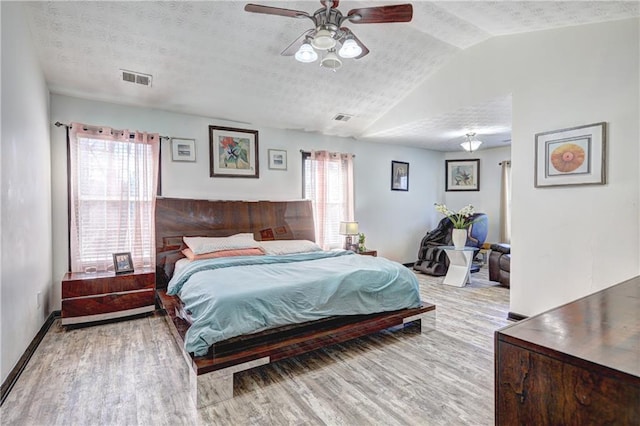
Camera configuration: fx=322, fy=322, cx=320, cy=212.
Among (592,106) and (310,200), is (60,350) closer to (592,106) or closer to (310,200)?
(310,200)

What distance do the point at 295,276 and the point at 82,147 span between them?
2.96 metres

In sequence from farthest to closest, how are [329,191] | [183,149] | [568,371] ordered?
[329,191], [183,149], [568,371]

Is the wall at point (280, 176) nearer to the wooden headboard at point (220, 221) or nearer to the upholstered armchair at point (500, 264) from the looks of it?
the wooden headboard at point (220, 221)

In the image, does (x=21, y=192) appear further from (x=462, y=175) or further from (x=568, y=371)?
(x=462, y=175)

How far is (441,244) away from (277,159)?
3494mm

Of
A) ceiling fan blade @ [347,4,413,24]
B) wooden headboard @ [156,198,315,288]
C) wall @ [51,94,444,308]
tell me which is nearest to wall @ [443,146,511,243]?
wall @ [51,94,444,308]

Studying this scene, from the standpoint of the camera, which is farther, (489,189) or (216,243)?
(489,189)

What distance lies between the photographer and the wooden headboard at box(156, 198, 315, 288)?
4051 mm

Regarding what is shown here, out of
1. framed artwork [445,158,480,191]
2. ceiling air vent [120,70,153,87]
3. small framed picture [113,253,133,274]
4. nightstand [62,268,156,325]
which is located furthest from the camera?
framed artwork [445,158,480,191]

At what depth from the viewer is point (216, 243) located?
3.86m

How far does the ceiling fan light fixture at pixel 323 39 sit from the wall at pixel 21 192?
2.03 metres

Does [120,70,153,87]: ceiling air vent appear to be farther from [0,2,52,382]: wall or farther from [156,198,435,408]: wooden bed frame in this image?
[156,198,435,408]: wooden bed frame

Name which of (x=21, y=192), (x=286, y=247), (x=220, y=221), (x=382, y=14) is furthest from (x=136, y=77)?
(x=382, y=14)

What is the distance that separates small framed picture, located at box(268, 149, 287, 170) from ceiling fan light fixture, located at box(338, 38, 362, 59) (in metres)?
2.65
